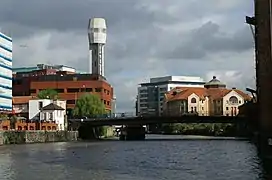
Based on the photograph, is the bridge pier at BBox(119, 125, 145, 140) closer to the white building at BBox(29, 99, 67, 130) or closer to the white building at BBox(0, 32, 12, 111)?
the white building at BBox(29, 99, 67, 130)

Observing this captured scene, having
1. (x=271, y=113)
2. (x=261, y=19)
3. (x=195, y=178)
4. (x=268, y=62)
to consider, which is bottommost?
(x=195, y=178)

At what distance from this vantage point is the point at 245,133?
174m

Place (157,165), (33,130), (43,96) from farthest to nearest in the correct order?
(43,96), (33,130), (157,165)

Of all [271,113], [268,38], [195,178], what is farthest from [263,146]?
[195,178]

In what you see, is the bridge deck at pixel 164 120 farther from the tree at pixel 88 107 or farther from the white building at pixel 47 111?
the tree at pixel 88 107

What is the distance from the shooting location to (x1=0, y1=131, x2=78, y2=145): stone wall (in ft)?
429

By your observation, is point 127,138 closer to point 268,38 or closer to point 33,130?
point 33,130

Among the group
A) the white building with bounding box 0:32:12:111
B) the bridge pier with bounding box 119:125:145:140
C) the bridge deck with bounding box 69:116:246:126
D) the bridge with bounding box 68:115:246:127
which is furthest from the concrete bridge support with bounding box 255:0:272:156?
the white building with bounding box 0:32:12:111

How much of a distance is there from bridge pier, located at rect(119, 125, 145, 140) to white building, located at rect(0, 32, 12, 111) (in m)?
34.4

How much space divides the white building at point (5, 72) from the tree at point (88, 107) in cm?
2178

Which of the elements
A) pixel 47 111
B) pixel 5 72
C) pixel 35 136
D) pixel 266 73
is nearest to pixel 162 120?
pixel 35 136

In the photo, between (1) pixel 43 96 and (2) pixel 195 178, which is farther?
(1) pixel 43 96

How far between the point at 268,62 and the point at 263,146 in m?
10.6

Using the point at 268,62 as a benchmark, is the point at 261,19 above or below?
above
